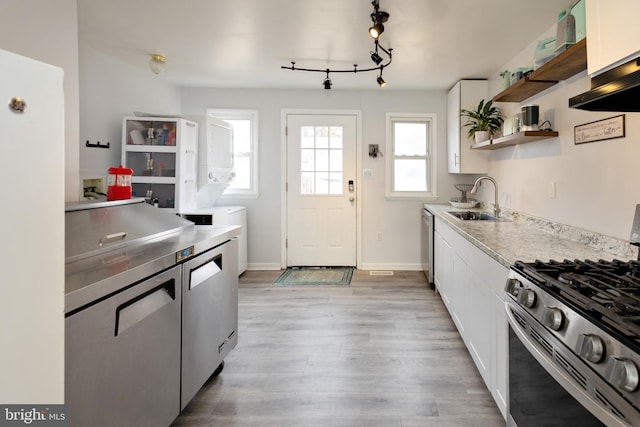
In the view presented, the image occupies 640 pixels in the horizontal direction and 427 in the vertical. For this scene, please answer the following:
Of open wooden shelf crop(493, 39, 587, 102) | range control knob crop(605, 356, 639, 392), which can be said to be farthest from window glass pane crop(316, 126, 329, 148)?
range control knob crop(605, 356, 639, 392)

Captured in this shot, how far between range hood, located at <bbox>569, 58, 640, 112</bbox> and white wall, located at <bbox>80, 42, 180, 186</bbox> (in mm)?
3621

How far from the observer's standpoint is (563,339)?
3.51 feet

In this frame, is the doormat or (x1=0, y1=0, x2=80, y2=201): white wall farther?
the doormat

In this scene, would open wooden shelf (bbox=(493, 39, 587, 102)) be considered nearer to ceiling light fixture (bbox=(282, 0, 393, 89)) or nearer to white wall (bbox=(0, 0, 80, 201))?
ceiling light fixture (bbox=(282, 0, 393, 89))

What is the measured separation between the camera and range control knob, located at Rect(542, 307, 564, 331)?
1080 millimetres

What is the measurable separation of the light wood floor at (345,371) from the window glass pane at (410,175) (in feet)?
5.82

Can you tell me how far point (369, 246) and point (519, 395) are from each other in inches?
141

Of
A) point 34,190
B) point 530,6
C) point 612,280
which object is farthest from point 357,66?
point 34,190

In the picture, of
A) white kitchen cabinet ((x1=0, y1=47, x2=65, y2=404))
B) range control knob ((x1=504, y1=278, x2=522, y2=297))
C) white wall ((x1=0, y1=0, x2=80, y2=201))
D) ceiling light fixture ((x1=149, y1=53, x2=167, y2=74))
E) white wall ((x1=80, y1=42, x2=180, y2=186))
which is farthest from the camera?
ceiling light fixture ((x1=149, y1=53, x2=167, y2=74))

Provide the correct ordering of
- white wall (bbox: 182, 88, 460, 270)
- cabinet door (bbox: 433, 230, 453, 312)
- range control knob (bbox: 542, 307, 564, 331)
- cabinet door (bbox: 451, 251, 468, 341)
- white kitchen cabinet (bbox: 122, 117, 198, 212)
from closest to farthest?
range control knob (bbox: 542, 307, 564, 331)
cabinet door (bbox: 451, 251, 468, 341)
cabinet door (bbox: 433, 230, 453, 312)
white kitchen cabinet (bbox: 122, 117, 198, 212)
white wall (bbox: 182, 88, 460, 270)

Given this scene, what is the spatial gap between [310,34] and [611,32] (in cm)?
217

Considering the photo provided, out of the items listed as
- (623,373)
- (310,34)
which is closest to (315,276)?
(310,34)

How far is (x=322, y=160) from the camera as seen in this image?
4910 millimetres

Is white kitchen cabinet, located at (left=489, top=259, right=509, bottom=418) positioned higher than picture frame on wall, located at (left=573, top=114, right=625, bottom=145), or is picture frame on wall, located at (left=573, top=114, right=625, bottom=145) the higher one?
picture frame on wall, located at (left=573, top=114, right=625, bottom=145)
